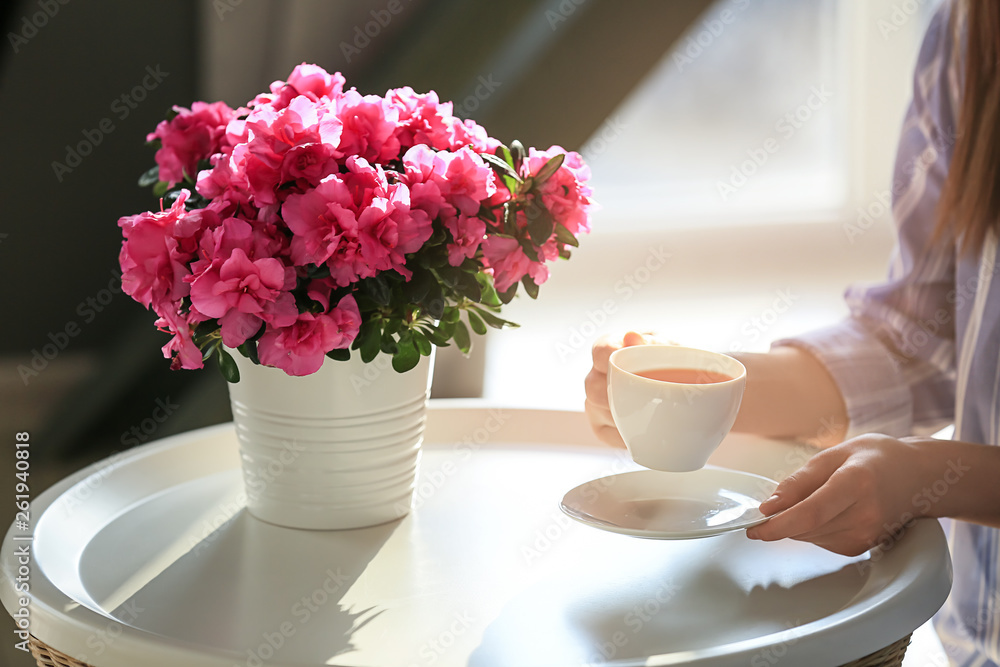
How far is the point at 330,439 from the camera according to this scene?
0.81 metres

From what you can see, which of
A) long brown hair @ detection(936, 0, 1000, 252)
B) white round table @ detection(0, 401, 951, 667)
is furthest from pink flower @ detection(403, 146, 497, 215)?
long brown hair @ detection(936, 0, 1000, 252)

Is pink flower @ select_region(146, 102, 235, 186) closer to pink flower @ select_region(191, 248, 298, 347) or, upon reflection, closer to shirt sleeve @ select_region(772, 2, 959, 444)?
pink flower @ select_region(191, 248, 298, 347)

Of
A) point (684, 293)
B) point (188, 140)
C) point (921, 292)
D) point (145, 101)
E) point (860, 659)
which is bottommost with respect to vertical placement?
point (684, 293)

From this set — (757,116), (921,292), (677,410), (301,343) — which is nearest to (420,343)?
(301,343)

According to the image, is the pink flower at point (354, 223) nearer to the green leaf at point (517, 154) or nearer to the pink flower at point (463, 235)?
the pink flower at point (463, 235)

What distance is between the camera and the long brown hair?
97 centimetres

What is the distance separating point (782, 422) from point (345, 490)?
0.48 metres

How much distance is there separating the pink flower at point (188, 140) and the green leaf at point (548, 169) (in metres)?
0.33

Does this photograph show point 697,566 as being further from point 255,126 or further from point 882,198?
point 882,198

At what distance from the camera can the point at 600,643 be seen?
64 centimetres

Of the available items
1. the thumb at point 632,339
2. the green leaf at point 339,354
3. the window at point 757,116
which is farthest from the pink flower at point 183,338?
the window at point 757,116

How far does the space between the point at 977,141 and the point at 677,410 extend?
544mm

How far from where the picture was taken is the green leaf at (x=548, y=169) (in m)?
0.77

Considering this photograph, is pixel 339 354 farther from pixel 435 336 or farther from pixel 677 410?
pixel 677 410
